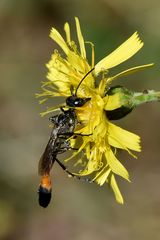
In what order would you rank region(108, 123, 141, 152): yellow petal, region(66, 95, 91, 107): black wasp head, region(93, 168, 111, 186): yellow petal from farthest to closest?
1. region(66, 95, 91, 107): black wasp head
2. region(93, 168, 111, 186): yellow petal
3. region(108, 123, 141, 152): yellow petal

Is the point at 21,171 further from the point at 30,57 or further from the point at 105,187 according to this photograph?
the point at 30,57

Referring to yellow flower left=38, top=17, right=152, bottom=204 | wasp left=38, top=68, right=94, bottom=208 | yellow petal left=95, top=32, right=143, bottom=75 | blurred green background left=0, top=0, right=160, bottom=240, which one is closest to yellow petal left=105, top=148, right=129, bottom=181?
yellow flower left=38, top=17, right=152, bottom=204

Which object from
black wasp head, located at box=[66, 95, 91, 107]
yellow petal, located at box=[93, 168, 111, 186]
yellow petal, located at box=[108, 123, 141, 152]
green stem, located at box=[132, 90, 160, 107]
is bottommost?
yellow petal, located at box=[93, 168, 111, 186]

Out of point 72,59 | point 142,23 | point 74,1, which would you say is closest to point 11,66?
point 74,1

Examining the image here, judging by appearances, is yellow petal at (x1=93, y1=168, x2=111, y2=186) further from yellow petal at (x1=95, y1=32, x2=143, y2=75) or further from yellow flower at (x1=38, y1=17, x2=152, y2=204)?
yellow petal at (x1=95, y1=32, x2=143, y2=75)

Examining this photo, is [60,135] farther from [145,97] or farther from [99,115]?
[145,97]

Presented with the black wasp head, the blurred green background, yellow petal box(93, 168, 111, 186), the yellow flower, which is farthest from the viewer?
the blurred green background

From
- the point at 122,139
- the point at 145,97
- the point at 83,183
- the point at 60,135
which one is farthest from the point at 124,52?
the point at 83,183

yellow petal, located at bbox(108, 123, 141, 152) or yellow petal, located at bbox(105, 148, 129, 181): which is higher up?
yellow petal, located at bbox(108, 123, 141, 152)
